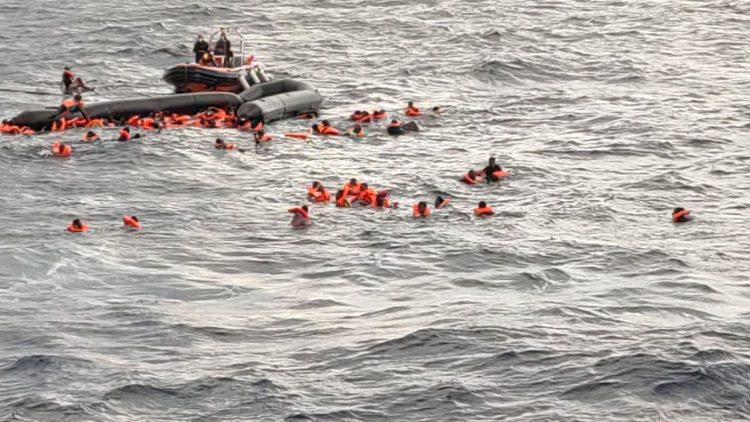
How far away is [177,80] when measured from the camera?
183ft

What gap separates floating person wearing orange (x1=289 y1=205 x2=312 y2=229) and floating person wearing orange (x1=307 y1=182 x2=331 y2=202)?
2.28 m

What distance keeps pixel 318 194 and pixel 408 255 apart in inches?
236

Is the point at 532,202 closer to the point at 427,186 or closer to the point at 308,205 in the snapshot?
the point at 427,186

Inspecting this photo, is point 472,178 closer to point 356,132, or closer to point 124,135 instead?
point 356,132

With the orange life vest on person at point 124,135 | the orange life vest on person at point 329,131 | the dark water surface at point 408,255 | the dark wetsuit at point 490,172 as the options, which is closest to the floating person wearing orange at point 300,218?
the dark water surface at point 408,255

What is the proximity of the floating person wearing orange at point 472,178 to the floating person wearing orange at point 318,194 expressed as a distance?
15.3 feet

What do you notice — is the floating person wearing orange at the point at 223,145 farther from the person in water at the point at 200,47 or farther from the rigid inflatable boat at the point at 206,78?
the person in water at the point at 200,47

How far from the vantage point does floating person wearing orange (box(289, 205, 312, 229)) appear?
40.1m

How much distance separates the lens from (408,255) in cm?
3744

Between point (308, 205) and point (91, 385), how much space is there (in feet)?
48.5

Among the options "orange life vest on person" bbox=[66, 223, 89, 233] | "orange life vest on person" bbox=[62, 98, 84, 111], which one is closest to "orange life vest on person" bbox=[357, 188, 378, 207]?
"orange life vest on person" bbox=[66, 223, 89, 233]

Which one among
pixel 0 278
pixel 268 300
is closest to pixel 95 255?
pixel 0 278

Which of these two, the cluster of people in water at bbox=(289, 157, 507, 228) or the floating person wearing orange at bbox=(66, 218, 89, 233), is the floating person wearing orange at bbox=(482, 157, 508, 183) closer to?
the cluster of people in water at bbox=(289, 157, 507, 228)

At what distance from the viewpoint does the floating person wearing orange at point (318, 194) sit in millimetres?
42625
